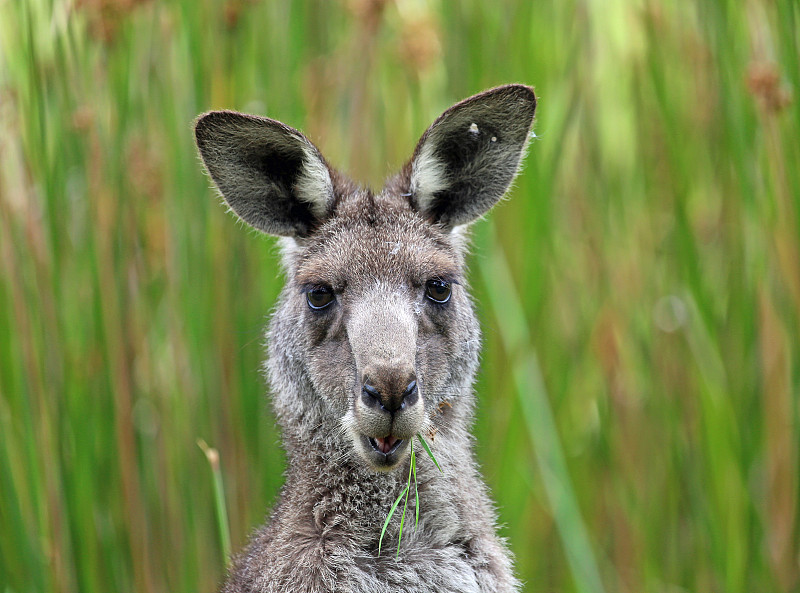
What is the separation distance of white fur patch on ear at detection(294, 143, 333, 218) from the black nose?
0.82 m

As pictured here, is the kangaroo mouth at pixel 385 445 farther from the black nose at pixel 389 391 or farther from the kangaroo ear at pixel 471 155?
the kangaroo ear at pixel 471 155

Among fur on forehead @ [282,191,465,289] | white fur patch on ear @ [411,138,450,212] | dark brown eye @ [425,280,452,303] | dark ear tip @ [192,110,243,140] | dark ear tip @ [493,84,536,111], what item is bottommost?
dark brown eye @ [425,280,452,303]

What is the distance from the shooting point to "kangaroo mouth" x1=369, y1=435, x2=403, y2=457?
7.91ft

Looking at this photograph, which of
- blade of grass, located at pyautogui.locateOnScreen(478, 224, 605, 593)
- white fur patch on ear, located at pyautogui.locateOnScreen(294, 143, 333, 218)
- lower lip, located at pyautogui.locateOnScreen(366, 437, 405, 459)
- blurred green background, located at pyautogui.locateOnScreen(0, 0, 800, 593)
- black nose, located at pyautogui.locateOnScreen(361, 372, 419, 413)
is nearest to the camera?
black nose, located at pyautogui.locateOnScreen(361, 372, 419, 413)

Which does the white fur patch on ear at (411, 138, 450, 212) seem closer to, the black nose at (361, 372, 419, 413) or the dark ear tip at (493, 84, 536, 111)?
the dark ear tip at (493, 84, 536, 111)

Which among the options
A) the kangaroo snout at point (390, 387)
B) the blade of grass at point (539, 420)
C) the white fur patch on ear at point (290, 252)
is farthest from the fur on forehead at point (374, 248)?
the blade of grass at point (539, 420)

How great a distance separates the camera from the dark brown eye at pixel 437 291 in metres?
2.74

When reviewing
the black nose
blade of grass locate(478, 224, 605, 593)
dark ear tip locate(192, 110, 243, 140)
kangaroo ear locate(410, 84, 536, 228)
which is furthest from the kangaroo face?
blade of grass locate(478, 224, 605, 593)

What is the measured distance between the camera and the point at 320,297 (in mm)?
2705

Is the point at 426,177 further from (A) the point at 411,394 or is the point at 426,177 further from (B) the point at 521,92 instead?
(A) the point at 411,394

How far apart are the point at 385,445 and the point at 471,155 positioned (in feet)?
3.36

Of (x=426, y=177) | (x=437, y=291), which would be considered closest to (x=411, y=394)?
(x=437, y=291)

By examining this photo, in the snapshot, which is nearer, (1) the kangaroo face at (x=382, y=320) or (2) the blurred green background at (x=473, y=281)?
(1) the kangaroo face at (x=382, y=320)

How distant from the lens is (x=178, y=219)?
357 centimetres
